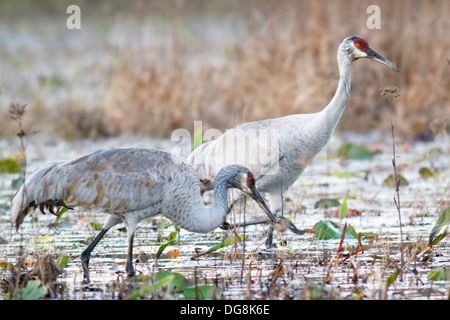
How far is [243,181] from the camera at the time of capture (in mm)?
5070

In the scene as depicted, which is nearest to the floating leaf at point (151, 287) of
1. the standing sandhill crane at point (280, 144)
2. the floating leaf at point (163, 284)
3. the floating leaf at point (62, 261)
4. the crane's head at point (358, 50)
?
the floating leaf at point (163, 284)

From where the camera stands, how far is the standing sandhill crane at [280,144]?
18.8 ft

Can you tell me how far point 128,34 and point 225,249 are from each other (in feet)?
18.5

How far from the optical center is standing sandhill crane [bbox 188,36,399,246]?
573cm

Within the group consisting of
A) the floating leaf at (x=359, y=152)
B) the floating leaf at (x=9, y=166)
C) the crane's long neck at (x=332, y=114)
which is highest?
the crane's long neck at (x=332, y=114)

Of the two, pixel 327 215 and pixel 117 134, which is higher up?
pixel 117 134

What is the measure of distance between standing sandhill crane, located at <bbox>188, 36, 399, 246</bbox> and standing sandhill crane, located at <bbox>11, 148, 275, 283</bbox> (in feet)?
2.72

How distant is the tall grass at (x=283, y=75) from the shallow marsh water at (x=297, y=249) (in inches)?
73.4

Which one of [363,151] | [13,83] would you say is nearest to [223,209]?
[363,151]

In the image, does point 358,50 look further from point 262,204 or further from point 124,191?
point 124,191

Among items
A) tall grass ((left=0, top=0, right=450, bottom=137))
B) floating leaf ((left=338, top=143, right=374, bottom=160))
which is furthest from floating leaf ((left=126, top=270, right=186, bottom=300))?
tall grass ((left=0, top=0, right=450, bottom=137))

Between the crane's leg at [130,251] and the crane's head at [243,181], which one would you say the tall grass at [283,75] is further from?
the crane's leg at [130,251]

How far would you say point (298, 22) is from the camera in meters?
9.84

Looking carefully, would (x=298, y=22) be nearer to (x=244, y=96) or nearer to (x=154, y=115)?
(x=244, y=96)
